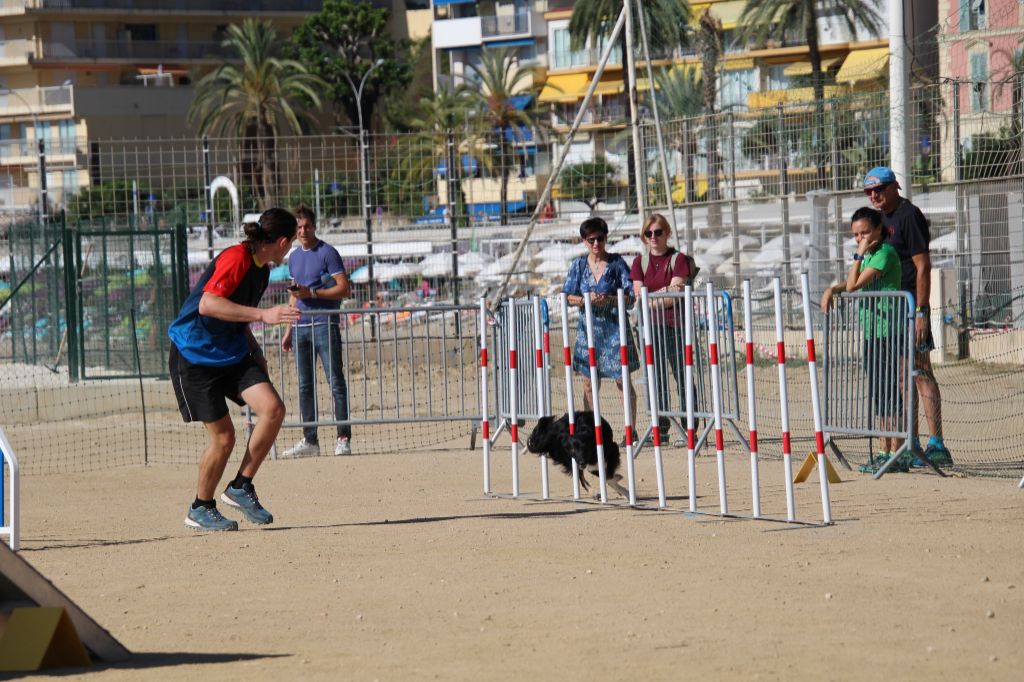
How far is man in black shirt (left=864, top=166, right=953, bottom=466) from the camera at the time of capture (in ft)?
34.0

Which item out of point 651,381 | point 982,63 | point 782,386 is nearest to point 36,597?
point 782,386

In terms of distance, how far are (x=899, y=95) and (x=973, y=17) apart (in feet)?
4.85

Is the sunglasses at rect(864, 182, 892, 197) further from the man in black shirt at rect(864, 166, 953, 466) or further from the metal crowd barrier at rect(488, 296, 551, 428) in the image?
the metal crowd barrier at rect(488, 296, 551, 428)

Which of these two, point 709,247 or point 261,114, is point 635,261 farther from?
point 261,114

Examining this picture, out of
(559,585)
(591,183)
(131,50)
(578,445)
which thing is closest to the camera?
(559,585)

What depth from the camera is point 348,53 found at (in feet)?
263

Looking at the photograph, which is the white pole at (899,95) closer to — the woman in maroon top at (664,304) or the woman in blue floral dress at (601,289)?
the woman in maroon top at (664,304)

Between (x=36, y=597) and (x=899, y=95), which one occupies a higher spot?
(x=899, y=95)

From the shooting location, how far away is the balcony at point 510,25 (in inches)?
2933

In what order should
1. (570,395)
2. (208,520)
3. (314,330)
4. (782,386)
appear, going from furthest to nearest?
1. (314,330)
2. (570,395)
3. (208,520)
4. (782,386)

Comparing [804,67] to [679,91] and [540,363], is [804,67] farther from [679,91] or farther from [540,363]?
→ [540,363]

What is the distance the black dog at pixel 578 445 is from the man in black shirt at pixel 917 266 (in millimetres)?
2246

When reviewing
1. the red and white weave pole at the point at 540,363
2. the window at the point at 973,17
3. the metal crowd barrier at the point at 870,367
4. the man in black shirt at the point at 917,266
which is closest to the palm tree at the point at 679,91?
the window at the point at 973,17

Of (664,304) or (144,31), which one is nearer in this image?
(664,304)
